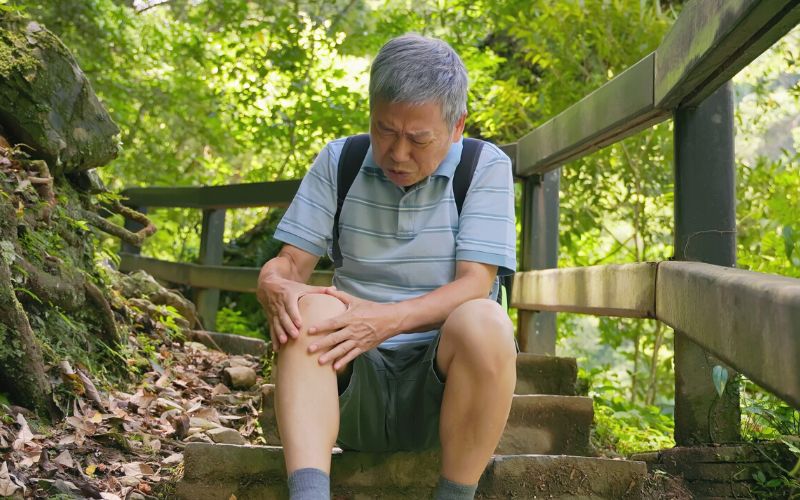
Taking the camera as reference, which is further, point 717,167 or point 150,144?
point 150,144

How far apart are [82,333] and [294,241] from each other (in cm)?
127

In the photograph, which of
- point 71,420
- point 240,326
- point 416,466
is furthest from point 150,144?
point 416,466

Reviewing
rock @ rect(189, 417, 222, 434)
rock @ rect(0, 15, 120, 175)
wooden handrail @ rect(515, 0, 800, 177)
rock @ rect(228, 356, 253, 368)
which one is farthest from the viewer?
rock @ rect(228, 356, 253, 368)

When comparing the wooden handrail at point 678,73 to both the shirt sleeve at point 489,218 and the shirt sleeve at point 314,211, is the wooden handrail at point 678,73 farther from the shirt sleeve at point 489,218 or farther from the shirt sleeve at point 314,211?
the shirt sleeve at point 314,211

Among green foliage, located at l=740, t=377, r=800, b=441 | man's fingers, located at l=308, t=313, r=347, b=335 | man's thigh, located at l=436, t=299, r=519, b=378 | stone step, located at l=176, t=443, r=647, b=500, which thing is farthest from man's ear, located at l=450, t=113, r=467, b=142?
green foliage, located at l=740, t=377, r=800, b=441

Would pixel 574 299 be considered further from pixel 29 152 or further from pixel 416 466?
pixel 29 152

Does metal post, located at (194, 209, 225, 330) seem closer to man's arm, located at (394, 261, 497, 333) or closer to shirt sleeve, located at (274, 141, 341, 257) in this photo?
shirt sleeve, located at (274, 141, 341, 257)

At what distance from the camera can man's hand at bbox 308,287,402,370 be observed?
199cm

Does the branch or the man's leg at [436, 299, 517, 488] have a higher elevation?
the branch

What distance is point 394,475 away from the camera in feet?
7.68

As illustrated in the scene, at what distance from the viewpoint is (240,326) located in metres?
6.20

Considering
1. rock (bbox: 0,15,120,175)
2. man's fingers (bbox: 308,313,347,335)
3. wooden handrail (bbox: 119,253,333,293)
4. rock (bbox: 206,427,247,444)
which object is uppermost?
rock (bbox: 0,15,120,175)

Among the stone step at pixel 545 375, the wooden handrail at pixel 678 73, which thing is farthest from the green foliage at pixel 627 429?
the wooden handrail at pixel 678 73

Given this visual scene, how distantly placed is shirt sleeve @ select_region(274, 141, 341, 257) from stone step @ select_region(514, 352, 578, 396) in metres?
A: 1.36
